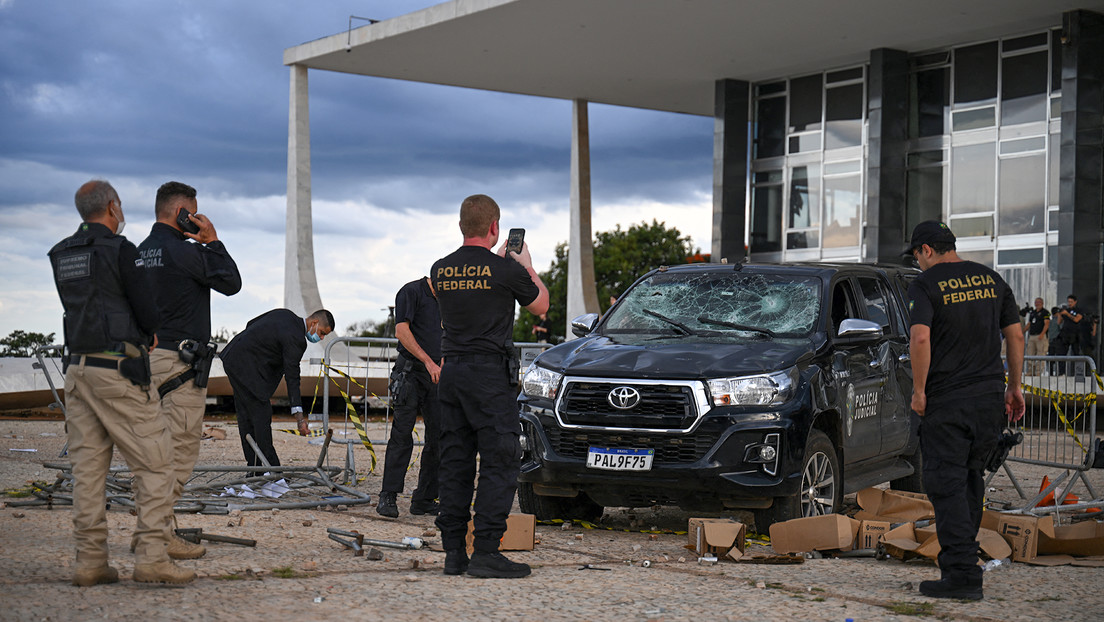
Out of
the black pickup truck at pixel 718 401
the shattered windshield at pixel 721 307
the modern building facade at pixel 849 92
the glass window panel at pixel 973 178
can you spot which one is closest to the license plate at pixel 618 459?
the black pickup truck at pixel 718 401

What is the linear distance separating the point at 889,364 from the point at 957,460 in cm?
326

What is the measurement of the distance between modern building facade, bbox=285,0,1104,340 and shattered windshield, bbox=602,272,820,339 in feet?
59.0

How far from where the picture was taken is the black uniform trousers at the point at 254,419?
9906 millimetres

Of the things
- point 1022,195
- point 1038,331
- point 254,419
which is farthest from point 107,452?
point 1022,195

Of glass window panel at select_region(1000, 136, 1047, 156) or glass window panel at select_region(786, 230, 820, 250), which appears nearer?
glass window panel at select_region(1000, 136, 1047, 156)

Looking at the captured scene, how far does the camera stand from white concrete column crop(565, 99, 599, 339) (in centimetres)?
4384

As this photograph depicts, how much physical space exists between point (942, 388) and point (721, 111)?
32.1 m

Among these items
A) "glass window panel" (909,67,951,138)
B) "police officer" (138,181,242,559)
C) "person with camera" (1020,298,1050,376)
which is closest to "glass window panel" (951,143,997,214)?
"glass window panel" (909,67,951,138)

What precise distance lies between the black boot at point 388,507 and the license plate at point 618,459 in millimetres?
1691

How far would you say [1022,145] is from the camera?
30.8 m

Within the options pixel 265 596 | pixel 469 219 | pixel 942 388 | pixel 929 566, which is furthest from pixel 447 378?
pixel 929 566

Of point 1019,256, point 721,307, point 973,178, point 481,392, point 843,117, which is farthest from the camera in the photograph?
point 843,117

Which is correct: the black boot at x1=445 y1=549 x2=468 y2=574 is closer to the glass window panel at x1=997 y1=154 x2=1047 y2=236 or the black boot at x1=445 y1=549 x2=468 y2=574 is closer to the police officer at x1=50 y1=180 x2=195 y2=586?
the police officer at x1=50 y1=180 x2=195 y2=586

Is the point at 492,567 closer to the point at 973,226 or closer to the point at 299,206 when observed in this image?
the point at 973,226
